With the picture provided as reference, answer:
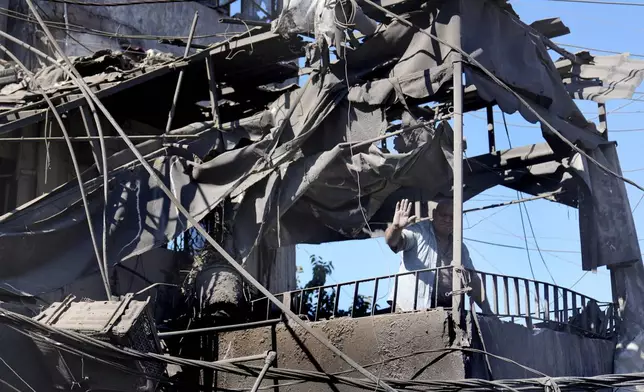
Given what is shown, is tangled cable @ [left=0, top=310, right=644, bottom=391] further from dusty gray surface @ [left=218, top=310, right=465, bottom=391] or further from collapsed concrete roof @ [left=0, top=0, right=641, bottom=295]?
collapsed concrete roof @ [left=0, top=0, right=641, bottom=295]

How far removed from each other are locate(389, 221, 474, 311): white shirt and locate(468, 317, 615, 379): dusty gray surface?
66 centimetres

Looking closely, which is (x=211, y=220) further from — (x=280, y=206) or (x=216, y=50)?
(x=216, y=50)

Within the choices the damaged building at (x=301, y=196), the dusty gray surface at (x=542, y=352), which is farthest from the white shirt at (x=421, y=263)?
the dusty gray surface at (x=542, y=352)

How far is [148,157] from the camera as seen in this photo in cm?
1007

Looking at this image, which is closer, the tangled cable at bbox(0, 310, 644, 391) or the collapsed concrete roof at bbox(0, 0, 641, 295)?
the tangled cable at bbox(0, 310, 644, 391)

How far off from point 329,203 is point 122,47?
6.12 meters

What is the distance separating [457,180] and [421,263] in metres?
1.10

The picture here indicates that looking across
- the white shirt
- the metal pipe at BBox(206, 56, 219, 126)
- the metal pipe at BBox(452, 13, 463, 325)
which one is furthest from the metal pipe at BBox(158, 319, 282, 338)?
the metal pipe at BBox(206, 56, 219, 126)

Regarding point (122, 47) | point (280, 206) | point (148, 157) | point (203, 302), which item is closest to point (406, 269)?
point (280, 206)

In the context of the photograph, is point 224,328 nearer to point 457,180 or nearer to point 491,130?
point 457,180

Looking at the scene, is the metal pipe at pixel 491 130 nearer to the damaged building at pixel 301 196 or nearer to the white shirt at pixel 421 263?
the damaged building at pixel 301 196

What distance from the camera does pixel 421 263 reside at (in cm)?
920

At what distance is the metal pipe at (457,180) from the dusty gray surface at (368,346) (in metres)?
0.26

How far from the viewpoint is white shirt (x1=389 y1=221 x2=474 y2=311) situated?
29.1 feet
